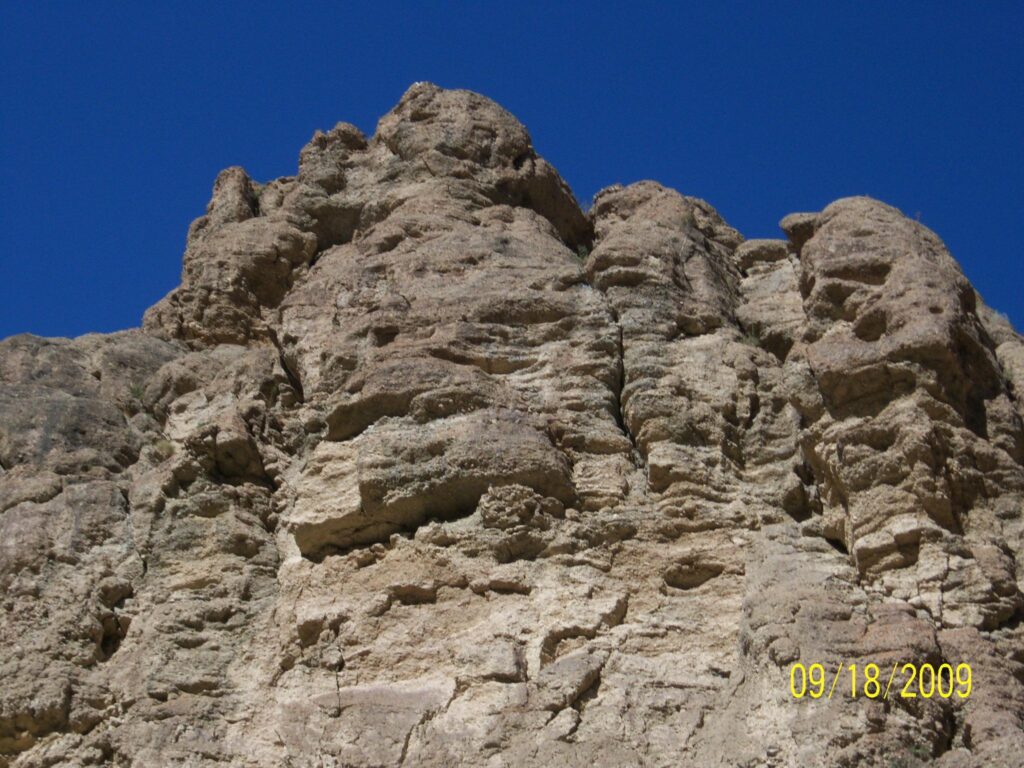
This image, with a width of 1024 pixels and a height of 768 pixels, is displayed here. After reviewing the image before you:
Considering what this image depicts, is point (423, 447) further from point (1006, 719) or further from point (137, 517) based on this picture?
point (1006, 719)

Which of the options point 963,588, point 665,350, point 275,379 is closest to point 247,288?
point 275,379

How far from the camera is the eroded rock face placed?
11.5 metres

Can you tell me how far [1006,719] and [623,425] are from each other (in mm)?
4629

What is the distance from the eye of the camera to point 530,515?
1285 cm

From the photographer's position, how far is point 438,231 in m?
16.2
